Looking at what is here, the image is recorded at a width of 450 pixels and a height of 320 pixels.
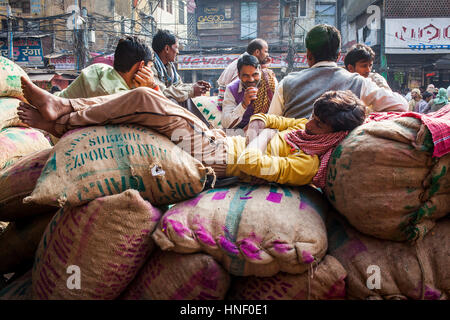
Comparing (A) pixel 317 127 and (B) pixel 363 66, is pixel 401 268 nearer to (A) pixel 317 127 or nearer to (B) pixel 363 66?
(A) pixel 317 127

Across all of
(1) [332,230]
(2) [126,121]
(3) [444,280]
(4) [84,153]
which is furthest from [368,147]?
(4) [84,153]

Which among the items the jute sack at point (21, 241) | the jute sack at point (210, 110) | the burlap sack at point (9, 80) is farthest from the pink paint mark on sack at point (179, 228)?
the jute sack at point (210, 110)

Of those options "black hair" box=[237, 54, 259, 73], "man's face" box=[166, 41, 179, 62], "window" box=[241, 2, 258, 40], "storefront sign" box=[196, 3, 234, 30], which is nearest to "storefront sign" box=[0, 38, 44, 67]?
"storefront sign" box=[196, 3, 234, 30]

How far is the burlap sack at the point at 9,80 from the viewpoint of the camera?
2693 mm

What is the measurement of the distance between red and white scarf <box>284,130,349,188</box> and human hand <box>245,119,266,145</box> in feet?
0.84

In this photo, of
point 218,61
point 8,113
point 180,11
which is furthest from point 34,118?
point 180,11

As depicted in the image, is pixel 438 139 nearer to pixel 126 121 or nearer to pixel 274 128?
pixel 274 128

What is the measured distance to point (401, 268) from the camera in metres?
1.43

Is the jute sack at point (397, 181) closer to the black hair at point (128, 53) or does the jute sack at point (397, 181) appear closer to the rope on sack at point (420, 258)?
the rope on sack at point (420, 258)

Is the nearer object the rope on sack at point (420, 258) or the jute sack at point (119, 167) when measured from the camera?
the rope on sack at point (420, 258)

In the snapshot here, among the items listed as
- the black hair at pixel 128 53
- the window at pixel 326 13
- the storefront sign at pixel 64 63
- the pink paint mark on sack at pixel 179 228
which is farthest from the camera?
the window at pixel 326 13

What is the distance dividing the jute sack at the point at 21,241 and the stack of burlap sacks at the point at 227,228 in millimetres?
406

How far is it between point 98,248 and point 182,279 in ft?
1.29

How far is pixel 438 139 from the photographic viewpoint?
52.4 inches
